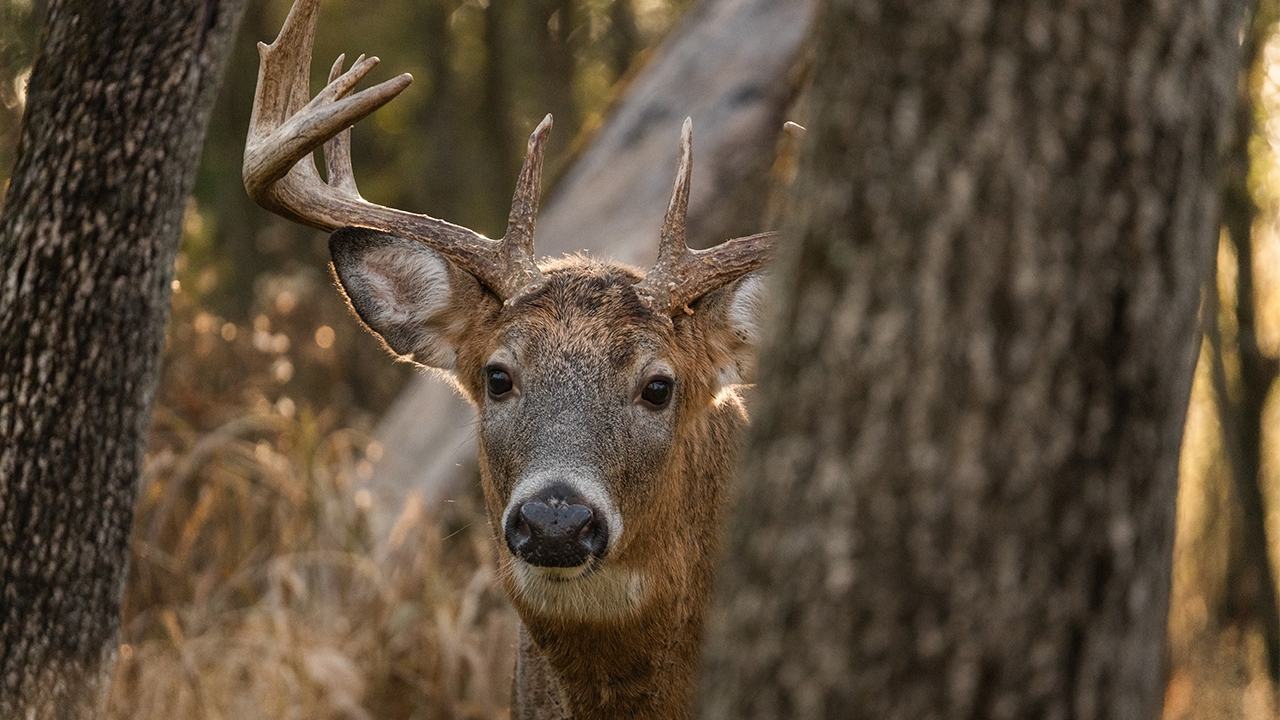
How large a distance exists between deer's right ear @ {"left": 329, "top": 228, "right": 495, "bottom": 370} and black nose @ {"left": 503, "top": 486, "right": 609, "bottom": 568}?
1182 millimetres

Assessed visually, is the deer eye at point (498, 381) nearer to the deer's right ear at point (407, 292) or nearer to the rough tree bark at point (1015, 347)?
the deer's right ear at point (407, 292)

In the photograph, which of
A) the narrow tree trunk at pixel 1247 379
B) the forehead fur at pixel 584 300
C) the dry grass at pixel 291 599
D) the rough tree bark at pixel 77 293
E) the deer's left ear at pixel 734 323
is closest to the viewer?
the rough tree bark at pixel 77 293

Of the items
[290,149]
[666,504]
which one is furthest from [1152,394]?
[290,149]

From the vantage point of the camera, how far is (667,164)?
33.8ft

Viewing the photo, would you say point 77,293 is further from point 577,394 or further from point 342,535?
point 342,535

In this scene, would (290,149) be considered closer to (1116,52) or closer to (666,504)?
(666,504)

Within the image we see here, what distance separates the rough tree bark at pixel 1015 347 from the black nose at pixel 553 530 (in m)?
1.94

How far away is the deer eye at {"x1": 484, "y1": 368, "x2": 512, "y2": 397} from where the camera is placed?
452 cm

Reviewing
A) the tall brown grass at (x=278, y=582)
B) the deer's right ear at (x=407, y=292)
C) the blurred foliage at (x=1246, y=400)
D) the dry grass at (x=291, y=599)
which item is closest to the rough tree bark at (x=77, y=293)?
→ the deer's right ear at (x=407, y=292)

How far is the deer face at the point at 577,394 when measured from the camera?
4027 mm

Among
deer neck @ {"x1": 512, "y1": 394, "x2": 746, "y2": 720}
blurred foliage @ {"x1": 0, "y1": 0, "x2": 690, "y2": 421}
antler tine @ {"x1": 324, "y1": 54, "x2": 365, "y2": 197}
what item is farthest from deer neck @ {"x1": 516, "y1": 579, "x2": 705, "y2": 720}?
blurred foliage @ {"x1": 0, "y1": 0, "x2": 690, "y2": 421}

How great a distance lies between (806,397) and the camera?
2031 millimetres

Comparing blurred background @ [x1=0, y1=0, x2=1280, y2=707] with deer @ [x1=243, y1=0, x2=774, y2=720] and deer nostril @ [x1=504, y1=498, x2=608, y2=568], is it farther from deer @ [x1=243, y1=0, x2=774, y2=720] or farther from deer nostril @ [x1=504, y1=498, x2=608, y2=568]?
deer nostril @ [x1=504, y1=498, x2=608, y2=568]

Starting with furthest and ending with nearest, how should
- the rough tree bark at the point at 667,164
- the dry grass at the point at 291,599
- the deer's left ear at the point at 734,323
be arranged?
the rough tree bark at the point at 667,164 → the dry grass at the point at 291,599 → the deer's left ear at the point at 734,323
